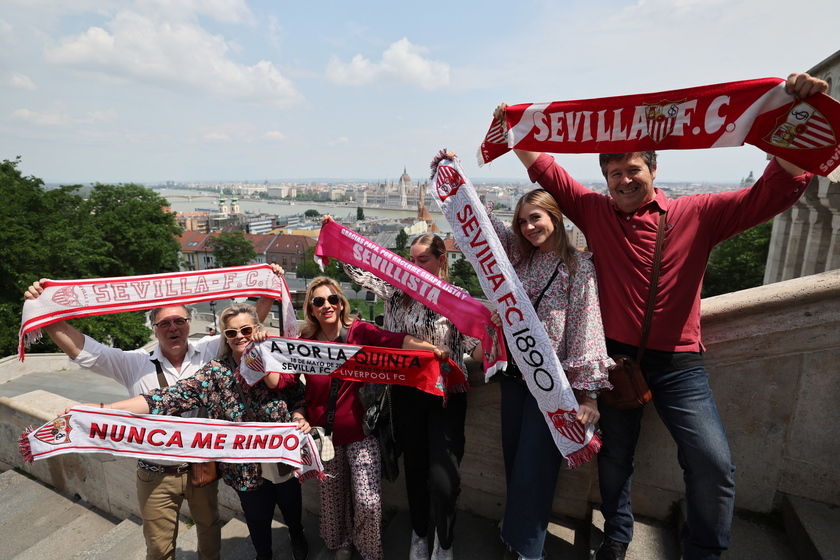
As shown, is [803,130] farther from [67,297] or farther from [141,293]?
[67,297]

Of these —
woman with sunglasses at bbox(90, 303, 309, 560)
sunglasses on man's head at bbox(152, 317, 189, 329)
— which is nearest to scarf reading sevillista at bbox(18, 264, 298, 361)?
sunglasses on man's head at bbox(152, 317, 189, 329)

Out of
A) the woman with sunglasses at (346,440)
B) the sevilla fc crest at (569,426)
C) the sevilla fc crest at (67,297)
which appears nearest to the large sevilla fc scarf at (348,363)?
the woman with sunglasses at (346,440)

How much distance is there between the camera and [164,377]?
10.8ft

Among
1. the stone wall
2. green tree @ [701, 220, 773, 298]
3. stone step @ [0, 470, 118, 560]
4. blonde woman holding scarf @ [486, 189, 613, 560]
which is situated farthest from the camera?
green tree @ [701, 220, 773, 298]

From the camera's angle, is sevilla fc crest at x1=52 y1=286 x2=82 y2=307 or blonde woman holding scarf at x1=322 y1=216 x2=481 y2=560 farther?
sevilla fc crest at x1=52 y1=286 x2=82 y2=307

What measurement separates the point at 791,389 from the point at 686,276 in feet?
3.97

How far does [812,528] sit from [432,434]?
2.27 m

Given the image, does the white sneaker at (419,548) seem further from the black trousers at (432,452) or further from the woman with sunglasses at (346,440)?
the woman with sunglasses at (346,440)

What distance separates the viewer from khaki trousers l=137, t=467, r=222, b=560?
3.16 m

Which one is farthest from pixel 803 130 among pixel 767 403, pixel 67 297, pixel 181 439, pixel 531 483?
pixel 67 297

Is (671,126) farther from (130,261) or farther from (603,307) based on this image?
(130,261)

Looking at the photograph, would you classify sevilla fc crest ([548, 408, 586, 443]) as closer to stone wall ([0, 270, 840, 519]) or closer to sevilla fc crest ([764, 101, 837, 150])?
stone wall ([0, 270, 840, 519])

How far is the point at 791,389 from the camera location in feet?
8.97

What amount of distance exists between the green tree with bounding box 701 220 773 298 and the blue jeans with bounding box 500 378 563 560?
30332 mm
